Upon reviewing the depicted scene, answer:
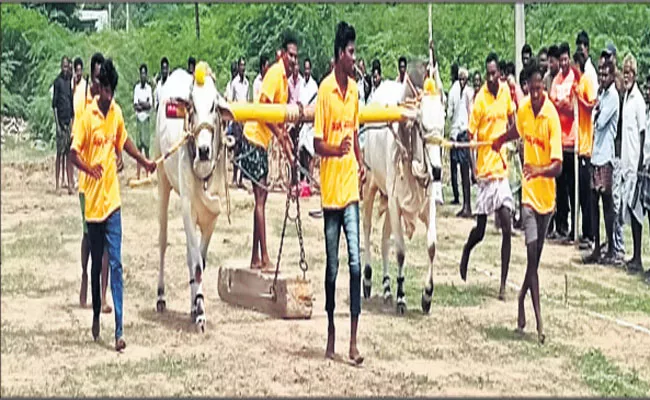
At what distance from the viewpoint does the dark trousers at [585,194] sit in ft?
49.7

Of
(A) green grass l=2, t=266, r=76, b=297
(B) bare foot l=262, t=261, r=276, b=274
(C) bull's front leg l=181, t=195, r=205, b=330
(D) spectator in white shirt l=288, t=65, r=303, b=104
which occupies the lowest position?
(A) green grass l=2, t=266, r=76, b=297

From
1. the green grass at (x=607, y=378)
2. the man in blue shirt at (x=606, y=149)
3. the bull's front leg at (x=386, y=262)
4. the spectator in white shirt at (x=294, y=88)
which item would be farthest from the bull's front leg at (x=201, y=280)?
the man in blue shirt at (x=606, y=149)

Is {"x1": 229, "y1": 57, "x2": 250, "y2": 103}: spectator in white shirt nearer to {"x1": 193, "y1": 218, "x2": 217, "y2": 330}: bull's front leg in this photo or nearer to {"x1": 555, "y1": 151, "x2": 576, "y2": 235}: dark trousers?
{"x1": 555, "y1": 151, "x2": 576, "y2": 235}: dark trousers

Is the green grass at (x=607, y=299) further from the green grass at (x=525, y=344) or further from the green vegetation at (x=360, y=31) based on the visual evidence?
the green vegetation at (x=360, y=31)

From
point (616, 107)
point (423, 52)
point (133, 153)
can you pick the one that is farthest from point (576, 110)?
point (423, 52)

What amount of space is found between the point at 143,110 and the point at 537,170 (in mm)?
11139

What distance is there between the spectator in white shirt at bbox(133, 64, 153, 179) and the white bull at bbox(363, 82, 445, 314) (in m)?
8.66

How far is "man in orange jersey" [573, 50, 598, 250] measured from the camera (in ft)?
48.4

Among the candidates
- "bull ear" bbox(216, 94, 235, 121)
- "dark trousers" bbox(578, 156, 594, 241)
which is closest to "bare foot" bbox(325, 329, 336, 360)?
"bull ear" bbox(216, 94, 235, 121)

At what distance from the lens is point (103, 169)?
925 centimetres

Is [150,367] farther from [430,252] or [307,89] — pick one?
[307,89]

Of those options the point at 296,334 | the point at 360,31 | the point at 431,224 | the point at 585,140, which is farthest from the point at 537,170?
the point at 360,31

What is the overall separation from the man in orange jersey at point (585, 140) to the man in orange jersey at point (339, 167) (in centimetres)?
631

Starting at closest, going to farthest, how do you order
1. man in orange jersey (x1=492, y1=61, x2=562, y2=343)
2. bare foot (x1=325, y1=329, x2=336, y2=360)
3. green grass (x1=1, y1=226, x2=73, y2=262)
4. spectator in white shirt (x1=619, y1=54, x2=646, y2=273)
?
1. bare foot (x1=325, y1=329, x2=336, y2=360)
2. man in orange jersey (x1=492, y1=61, x2=562, y2=343)
3. green grass (x1=1, y1=226, x2=73, y2=262)
4. spectator in white shirt (x1=619, y1=54, x2=646, y2=273)
